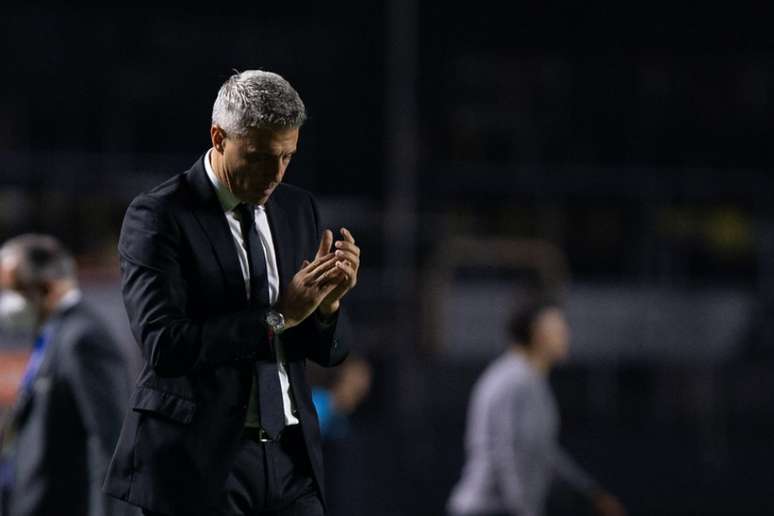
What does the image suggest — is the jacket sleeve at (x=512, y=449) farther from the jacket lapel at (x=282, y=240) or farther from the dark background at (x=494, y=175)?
the dark background at (x=494, y=175)

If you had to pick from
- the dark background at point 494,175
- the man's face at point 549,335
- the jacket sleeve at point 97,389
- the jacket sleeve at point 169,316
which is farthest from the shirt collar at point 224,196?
the dark background at point 494,175

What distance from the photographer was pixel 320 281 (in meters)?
2.47

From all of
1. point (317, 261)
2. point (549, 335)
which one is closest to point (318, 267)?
point (317, 261)

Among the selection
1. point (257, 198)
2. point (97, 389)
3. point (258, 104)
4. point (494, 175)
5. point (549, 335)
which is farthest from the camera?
point (494, 175)

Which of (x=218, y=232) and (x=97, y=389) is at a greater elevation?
(x=218, y=232)

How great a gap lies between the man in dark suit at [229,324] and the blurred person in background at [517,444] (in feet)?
9.28

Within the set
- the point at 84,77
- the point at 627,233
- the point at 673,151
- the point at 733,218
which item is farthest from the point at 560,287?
A: the point at 84,77

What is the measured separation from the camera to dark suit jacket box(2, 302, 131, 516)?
405 centimetres

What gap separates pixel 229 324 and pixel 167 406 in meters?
0.18

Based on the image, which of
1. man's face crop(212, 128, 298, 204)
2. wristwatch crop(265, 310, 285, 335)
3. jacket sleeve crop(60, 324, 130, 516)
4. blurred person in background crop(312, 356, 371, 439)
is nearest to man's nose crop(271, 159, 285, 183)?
man's face crop(212, 128, 298, 204)

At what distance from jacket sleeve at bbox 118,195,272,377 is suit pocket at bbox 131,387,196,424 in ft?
0.18

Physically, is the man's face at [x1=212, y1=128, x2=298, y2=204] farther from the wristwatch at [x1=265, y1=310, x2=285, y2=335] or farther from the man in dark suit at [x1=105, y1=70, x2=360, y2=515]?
the wristwatch at [x1=265, y1=310, x2=285, y2=335]

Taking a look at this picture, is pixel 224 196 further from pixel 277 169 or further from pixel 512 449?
pixel 512 449

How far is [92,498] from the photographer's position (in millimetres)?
4184
